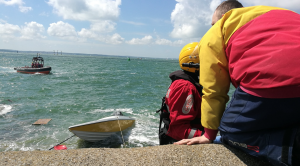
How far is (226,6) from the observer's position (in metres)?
2.00

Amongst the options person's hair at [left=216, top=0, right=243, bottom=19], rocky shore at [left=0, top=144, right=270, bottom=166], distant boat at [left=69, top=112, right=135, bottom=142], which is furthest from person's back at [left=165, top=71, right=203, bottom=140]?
distant boat at [left=69, top=112, right=135, bottom=142]

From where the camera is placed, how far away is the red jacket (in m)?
2.57

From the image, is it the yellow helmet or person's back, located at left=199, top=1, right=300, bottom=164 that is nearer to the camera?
person's back, located at left=199, top=1, right=300, bottom=164

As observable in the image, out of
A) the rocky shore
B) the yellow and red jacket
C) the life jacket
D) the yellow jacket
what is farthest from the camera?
the life jacket

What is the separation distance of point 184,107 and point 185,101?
0.28 feet

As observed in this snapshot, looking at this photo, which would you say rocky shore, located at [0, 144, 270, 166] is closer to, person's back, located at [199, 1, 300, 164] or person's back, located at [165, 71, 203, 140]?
person's back, located at [199, 1, 300, 164]

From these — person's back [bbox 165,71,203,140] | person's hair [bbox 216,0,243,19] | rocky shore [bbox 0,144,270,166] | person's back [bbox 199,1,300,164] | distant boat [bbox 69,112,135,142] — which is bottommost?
distant boat [bbox 69,112,135,142]

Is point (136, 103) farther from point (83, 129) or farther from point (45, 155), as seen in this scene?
point (45, 155)

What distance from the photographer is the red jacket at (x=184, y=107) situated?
2570 mm

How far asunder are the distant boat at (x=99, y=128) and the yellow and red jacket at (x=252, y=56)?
7.51m

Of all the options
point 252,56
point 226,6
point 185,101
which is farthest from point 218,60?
point 185,101

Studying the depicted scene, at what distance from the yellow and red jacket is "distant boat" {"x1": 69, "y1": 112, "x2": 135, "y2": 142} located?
7.51m

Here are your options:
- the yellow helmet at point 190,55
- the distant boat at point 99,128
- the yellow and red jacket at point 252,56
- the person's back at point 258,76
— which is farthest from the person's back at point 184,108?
the distant boat at point 99,128

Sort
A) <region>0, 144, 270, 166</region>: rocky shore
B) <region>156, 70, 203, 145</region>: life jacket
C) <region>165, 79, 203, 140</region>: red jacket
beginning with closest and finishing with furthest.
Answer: <region>0, 144, 270, 166</region>: rocky shore → <region>165, 79, 203, 140</region>: red jacket → <region>156, 70, 203, 145</region>: life jacket
